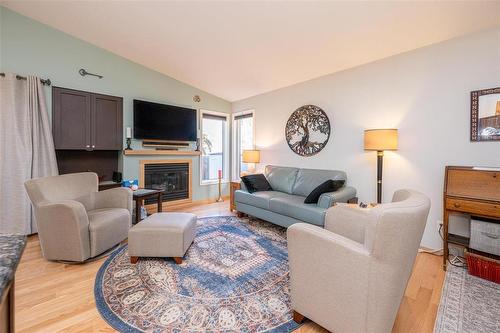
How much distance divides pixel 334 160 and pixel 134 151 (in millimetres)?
3350

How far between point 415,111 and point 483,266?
1.71m

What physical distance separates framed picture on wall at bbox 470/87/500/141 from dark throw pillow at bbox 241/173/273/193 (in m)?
2.67

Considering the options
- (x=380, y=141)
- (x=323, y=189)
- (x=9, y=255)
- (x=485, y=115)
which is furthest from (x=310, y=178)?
(x=9, y=255)

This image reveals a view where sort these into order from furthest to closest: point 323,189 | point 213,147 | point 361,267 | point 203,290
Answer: point 213,147 < point 323,189 < point 203,290 < point 361,267

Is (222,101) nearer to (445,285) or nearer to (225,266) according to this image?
(225,266)

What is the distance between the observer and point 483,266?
2.06 metres

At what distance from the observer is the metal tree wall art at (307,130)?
369 centimetres

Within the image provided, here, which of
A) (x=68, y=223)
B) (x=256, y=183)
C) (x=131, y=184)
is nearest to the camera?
(x=68, y=223)

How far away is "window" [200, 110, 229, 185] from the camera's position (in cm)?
513

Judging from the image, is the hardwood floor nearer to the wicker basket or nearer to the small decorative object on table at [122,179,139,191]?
the wicker basket

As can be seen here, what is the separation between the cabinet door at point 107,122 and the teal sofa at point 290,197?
224 cm

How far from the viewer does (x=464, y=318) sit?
63.1 inches

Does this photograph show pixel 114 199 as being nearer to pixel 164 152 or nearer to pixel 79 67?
pixel 164 152

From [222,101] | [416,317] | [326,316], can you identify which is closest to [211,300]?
[326,316]
